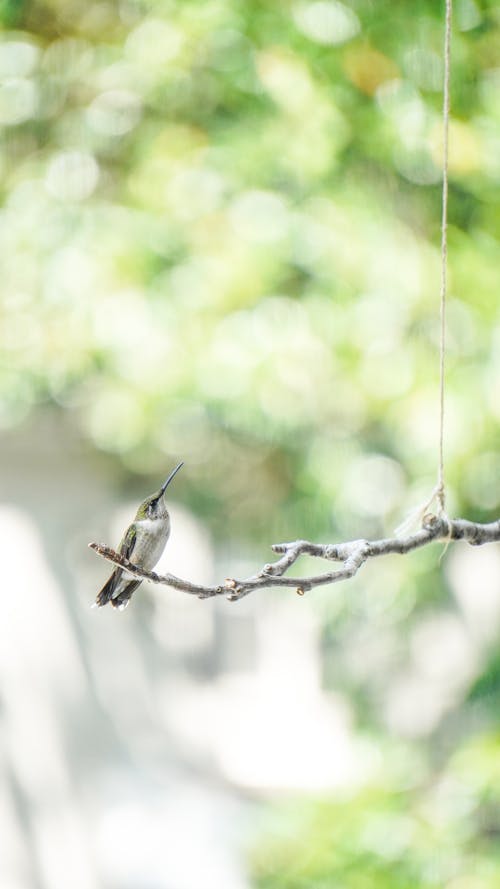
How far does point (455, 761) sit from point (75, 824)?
99 centimetres

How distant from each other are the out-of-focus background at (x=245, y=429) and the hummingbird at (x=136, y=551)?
118 centimetres

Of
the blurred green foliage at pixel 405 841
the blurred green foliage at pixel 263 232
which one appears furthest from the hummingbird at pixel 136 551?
the blurred green foliage at pixel 405 841

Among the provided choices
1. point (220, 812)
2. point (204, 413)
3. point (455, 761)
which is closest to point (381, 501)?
point (204, 413)

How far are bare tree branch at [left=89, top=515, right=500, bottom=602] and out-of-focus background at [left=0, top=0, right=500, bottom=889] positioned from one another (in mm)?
1086

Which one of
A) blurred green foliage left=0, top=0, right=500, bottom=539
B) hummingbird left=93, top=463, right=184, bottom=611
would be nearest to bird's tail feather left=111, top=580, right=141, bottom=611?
hummingbird left=93, top=463, right=184, bottom=611

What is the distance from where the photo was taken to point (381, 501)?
6.01ft

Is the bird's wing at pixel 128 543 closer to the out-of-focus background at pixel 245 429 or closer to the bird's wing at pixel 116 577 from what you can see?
the bird's wing at pixel 116 577

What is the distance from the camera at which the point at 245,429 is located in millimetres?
1923

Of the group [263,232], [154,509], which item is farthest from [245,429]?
[154,509]

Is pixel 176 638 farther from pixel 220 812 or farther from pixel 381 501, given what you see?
pixel 381 501

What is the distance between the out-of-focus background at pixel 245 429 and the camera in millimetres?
1771

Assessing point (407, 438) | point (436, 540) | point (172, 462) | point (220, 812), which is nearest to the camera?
point (436, 540)

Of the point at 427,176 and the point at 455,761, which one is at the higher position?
the point at 427,176

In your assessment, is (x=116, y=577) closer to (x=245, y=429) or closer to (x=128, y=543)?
(x=128, y=543)
